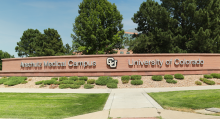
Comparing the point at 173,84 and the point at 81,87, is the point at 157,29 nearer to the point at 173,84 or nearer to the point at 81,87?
the point at 173,84

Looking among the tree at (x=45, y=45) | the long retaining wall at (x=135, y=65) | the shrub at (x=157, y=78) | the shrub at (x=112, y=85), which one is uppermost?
the tree at (x=45, y=45)

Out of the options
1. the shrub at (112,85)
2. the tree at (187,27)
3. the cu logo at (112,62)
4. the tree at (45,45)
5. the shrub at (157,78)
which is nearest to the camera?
the shrub at (112,85)

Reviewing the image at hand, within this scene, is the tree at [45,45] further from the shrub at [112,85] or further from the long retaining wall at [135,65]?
the shrub at [112,85]

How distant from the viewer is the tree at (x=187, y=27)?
22.0 meters

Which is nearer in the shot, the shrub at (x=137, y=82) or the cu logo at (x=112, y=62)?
the shrub at (x=137, y=82)

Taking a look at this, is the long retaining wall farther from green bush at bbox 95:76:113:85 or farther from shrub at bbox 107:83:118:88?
shrub at bbox 107:83:118:88

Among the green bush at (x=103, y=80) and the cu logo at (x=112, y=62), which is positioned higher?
the cu logo at (x=112, y=62)

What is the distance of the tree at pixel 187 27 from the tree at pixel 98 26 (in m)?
5.75

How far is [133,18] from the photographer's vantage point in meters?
30.4

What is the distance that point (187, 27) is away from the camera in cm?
2456

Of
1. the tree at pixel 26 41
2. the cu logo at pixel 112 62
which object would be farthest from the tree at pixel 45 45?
the cu logo at pixel 112 62

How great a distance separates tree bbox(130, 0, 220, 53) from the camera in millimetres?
21969

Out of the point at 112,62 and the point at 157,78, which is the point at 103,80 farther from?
the point at 157,78

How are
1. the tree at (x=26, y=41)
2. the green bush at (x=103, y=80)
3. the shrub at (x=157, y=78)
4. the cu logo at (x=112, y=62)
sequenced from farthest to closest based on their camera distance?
the tree at (x=26, y=41) < the cu logo at (x=112, y=62) < the shrub at (x=157, y=78) < the green bush at (x=103, y=80)
